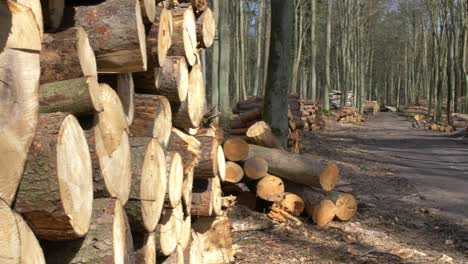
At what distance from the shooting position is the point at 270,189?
682cm

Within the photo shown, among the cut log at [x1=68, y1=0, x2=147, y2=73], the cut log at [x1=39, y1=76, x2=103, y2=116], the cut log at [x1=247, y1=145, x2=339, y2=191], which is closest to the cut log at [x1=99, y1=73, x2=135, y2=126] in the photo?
the cut log at [x1=68, y1=0, x2=147, y2=73]

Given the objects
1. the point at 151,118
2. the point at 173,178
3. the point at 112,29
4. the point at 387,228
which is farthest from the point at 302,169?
the point at 112,29

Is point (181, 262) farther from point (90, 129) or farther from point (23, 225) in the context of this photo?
point (23, 225)

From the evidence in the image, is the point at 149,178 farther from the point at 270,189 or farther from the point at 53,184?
the point at 270,189

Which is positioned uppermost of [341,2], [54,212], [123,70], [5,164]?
[341,2]

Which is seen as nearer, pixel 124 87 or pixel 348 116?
pixel 124 87

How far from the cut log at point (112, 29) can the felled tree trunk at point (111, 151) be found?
7.9 inches

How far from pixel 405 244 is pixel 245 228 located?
5.95ft

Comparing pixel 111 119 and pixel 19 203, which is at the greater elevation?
pixel 111 119

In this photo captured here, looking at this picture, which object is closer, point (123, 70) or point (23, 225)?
point (23, 225)

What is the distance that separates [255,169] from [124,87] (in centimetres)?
375

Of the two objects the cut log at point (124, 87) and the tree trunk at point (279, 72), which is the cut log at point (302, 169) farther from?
the cut log at point (124, 87)

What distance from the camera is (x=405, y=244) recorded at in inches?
234

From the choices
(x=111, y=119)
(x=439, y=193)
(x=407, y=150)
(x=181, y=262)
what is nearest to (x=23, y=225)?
(x=111, y=119)
